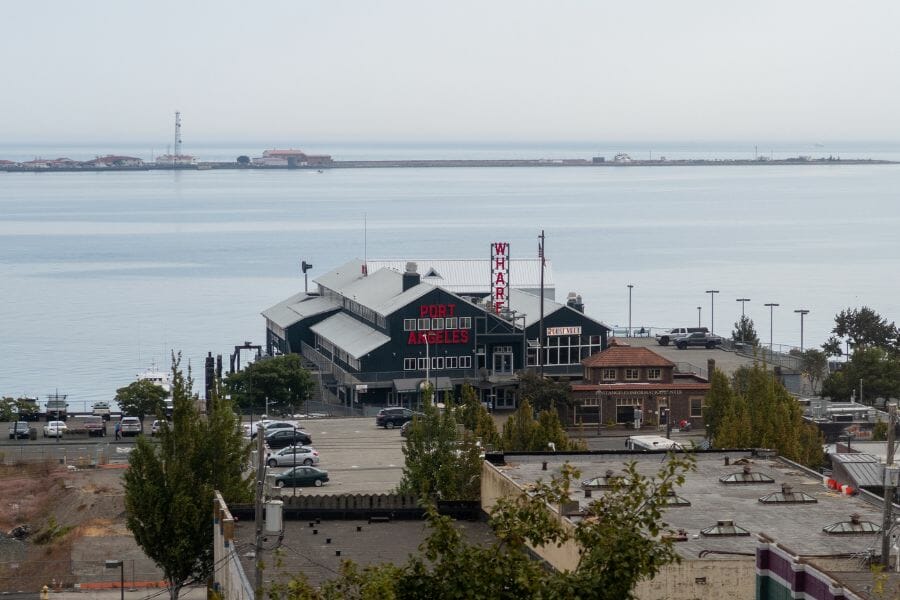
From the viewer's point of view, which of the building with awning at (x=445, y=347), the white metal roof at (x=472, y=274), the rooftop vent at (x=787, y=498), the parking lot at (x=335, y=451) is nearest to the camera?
the rooftop vent at (x=787, y=498)

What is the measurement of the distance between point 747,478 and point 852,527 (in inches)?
196

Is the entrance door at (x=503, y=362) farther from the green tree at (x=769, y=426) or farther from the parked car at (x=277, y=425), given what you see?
the green tree at (x=769, y=426)

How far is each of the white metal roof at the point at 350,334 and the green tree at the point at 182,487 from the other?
38.6 m

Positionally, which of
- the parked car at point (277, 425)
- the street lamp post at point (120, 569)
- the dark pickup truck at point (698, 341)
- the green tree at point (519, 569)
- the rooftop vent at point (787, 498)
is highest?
the dark pickup truck at point (698, 341)

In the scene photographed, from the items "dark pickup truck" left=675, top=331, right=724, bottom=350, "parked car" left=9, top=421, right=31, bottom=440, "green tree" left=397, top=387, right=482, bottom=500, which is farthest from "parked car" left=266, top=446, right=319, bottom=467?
"dark pickup truck" left=675, top=331, right=724, bottom=350

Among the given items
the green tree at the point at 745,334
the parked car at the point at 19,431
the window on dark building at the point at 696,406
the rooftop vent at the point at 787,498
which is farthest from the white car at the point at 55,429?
the rooftop vent at the point at 787,498

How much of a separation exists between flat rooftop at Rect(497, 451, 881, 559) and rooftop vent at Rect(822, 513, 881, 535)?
0.06 m

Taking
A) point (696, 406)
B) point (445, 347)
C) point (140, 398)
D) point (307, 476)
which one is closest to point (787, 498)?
point (307, 476)

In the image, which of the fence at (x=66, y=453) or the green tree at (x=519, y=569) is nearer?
the green tree at (x=519, y=569)

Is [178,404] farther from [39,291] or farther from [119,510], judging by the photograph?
[39,291]

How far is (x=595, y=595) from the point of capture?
14570 mm

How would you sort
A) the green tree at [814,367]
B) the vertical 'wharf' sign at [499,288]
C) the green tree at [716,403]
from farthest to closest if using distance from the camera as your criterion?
the vertical 'wharf' sign at [499,288]
the green tree at [814,367]
the green tree at [716,403]

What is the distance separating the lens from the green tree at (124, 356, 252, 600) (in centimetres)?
3114

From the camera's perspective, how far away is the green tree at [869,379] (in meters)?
67.7
